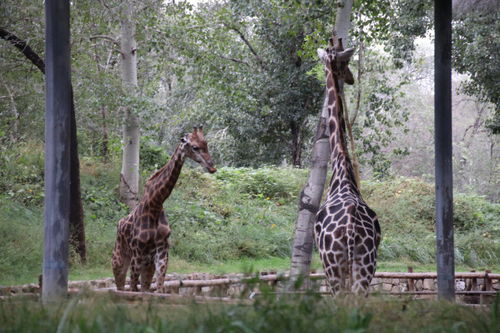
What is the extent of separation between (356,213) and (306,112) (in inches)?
718

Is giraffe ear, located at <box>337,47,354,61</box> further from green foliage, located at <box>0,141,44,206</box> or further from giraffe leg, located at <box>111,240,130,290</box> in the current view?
green foliage, located at <box>0,141,44,206</box>

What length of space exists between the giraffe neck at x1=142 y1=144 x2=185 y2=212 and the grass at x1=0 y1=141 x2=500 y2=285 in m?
4.29

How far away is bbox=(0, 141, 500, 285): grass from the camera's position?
12878 mm

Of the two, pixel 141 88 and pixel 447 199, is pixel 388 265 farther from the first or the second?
pixel 447 199

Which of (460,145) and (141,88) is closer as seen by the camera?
(141,88)

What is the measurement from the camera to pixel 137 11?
1509 cm

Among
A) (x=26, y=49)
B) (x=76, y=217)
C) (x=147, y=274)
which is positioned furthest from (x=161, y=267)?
(x=26, y=49)

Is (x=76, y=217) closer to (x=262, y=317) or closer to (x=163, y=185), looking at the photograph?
(x=163, y=185)

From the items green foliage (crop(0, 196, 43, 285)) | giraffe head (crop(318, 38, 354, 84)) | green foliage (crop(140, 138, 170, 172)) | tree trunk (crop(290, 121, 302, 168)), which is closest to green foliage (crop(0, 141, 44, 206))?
green foliage (crop(0, 196, 43, 285))

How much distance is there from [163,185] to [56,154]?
280 centimetres

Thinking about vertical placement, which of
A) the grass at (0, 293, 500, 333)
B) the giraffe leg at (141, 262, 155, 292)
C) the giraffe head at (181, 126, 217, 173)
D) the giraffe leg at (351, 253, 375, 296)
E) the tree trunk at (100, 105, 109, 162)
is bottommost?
the giraffe leg at (141, 262, 155, 292)

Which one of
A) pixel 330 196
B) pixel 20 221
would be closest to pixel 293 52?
pixel 20 221

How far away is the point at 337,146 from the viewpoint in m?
7.18

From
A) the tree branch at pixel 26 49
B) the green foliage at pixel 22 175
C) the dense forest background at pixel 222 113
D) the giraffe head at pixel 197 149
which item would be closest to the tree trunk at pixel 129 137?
the dense forest background at pixel 222 113
